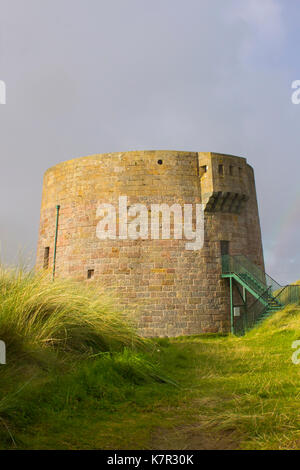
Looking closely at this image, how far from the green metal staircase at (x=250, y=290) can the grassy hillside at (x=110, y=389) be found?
26.6ft

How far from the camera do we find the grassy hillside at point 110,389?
2.69 meters

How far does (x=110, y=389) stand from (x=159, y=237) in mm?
12071

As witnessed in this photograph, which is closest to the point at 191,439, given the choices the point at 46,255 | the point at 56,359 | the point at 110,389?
the point at 110,389

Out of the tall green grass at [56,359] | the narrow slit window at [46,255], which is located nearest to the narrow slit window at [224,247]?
the narrow slit window at [46,255]

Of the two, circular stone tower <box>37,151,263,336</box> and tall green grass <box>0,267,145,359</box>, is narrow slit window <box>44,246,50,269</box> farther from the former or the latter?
tall green grass <box>0,267,145,359</box>

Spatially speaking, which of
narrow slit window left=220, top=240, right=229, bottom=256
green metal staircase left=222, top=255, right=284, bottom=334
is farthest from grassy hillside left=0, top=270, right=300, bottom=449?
narrow slit window left=220, top=240, right=229, bottom=256

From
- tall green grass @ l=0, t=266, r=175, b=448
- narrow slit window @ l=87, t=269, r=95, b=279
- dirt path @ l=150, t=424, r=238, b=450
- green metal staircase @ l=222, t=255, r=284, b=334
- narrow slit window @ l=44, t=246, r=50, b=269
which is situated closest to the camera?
dirt path @ l=150, t=424, r=238, b=450

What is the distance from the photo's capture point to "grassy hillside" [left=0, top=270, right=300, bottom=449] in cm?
269

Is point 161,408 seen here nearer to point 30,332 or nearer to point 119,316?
point 30,332

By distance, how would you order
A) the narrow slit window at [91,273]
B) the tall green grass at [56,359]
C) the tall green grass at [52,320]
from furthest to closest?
the narrow slit window at [91,273] → the tall green grass at [52,320] → the tall green grass at [56,359]

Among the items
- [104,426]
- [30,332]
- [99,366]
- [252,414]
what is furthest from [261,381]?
[30,332]

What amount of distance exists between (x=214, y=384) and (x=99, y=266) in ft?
38.5

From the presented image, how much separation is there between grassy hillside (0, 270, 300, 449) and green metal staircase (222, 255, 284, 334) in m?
8.10

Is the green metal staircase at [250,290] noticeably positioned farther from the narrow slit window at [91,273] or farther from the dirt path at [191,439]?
the dirt path at [191,439]
